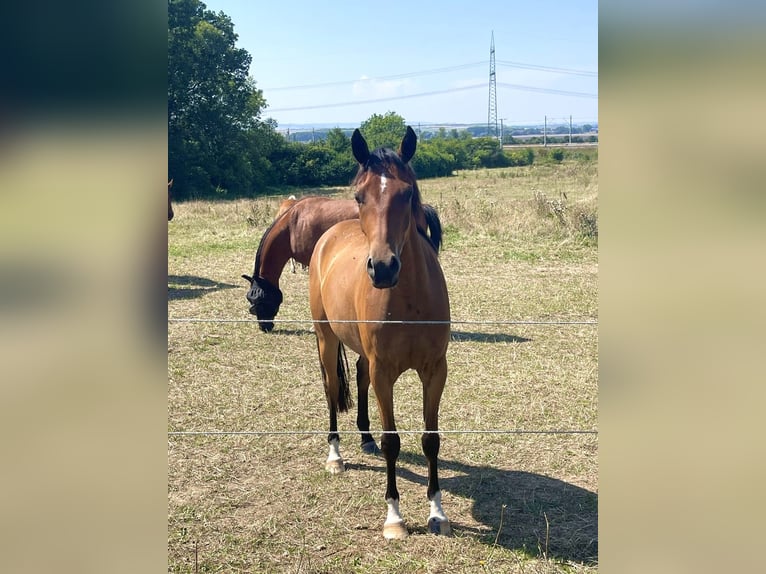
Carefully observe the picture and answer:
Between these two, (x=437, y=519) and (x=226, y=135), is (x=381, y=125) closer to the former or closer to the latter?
(x=226, y=135)

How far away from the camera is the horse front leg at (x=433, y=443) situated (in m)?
3.70

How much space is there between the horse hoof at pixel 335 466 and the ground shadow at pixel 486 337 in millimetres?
3272

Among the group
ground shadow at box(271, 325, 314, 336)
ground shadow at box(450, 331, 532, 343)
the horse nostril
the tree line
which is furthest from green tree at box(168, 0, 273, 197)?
the horse nostril

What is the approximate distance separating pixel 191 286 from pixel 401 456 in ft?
22.5

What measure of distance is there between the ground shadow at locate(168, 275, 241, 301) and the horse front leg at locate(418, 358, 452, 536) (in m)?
6.88

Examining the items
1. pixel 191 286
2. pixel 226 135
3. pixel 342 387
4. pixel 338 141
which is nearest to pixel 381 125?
pixel 338 141
